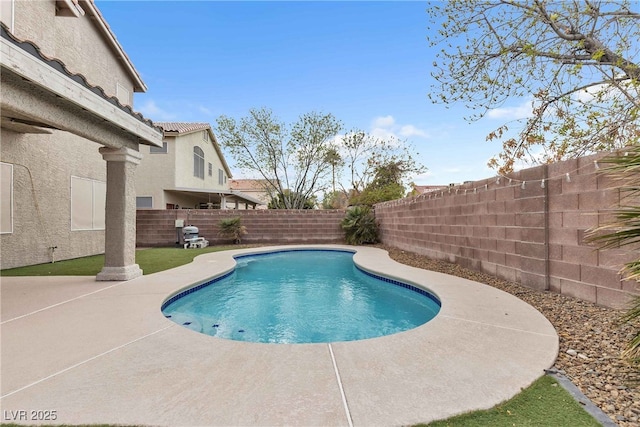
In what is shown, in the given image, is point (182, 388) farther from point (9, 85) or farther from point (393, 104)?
point (393, 104)

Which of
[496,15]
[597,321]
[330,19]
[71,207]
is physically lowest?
[597,321]

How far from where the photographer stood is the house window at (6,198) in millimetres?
7848

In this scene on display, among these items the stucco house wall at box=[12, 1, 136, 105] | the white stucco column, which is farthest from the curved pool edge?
the stucco house wall at box=[12, 1, 136, 105]

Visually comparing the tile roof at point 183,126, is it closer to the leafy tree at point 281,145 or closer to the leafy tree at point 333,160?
the leafy tree at point 281,145

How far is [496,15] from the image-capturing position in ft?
21.7

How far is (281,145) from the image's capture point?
22.1 meters

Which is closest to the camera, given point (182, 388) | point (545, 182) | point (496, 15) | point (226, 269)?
point (182, 388)

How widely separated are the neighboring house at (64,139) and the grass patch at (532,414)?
5914 mm

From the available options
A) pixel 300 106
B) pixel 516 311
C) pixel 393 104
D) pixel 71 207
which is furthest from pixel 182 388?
pixel 300 106

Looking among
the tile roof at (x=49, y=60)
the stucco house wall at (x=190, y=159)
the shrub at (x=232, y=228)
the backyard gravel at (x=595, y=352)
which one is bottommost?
the backyard gravel at (x=595, y=352)

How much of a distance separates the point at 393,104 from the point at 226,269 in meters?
12.2

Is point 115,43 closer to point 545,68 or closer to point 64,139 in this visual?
point 64,139

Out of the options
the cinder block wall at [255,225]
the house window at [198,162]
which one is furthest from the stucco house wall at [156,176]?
the house window at [198,162]

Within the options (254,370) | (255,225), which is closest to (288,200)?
(255,225)
